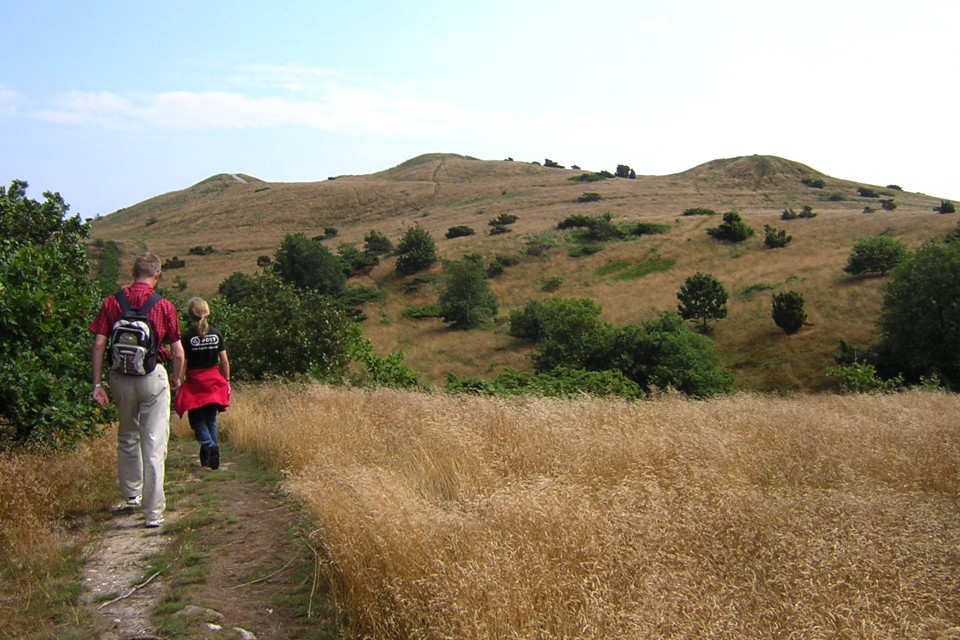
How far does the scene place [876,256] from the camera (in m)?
36.6

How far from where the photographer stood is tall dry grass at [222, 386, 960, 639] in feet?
8.79

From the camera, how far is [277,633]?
3.28m

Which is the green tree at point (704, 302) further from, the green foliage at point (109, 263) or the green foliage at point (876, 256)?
the green foliage at point (109, 263)

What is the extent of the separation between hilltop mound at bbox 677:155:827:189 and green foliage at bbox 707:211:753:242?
35.7m

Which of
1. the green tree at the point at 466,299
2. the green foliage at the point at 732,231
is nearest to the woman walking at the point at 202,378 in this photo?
the green tree at the point at 466,299

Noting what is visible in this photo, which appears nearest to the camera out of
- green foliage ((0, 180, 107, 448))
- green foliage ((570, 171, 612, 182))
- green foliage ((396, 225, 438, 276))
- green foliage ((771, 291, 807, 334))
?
green foliage ((0, 180, 107, 448))

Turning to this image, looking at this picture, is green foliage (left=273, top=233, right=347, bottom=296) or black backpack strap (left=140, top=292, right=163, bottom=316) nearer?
black backpack strap (left=140, top=292, right=163, bottom=316)

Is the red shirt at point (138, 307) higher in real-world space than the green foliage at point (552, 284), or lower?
higher

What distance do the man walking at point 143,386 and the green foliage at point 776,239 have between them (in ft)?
154

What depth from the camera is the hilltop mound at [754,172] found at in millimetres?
84875

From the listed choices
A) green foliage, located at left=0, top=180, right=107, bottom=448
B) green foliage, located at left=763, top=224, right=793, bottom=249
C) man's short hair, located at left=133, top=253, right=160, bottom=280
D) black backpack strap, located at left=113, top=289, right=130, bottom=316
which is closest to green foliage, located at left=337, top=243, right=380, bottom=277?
green foliage, located at left=763, top=224, right=793, bottom=249

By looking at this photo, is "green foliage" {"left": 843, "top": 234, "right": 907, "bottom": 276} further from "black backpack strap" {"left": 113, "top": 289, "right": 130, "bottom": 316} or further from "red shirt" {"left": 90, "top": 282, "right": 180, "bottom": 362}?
"black backpack strap" {"left": 113, "top": 289, "right": 130, "bottom": 316}

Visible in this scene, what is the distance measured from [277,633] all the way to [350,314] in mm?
40463

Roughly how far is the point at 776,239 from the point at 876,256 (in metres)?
10.1
